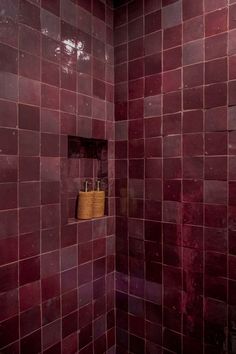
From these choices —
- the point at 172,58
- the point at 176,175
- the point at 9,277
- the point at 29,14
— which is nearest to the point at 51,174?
the point at 9,277

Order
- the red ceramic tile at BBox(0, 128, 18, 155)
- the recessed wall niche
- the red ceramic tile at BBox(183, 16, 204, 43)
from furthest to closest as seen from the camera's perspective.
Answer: the recessed wall niche
the red ceramic tile at BBox(183, 16, 204, 43)
the red ceramic tile at BBox(0, 128, 18, 155)

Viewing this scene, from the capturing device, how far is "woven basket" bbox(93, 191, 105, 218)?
1.75 meters

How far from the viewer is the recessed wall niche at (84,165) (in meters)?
1.72

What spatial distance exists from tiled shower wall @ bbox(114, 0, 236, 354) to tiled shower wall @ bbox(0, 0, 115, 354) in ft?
0.42

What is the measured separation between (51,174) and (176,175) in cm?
70

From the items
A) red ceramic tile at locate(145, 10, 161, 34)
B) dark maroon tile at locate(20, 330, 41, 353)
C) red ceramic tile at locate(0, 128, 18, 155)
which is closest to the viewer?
red ceramic tile at locate(0, 128, 18, 155)

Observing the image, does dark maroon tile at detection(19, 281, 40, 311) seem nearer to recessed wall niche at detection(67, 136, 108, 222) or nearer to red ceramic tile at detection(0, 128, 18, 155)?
recessed wall niche at detection(67, 136, 108, 222)

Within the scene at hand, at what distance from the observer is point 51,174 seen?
1.46 m

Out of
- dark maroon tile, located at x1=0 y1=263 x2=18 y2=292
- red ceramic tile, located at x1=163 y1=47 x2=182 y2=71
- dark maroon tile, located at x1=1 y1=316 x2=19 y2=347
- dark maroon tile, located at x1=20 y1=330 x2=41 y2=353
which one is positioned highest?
red ceramic tile, located at x1=163 y1=47 x2=182 y2=71

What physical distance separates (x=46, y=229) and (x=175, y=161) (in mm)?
803

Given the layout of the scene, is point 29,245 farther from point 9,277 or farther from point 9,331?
point 9,331

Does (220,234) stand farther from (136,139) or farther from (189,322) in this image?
(136,139)

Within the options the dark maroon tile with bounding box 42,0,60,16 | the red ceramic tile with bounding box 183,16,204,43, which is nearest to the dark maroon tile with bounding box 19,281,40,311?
the dark maroon tile with bounding box 42,0,60,16

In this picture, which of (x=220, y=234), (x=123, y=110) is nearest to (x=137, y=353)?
(x=220, y=234)
